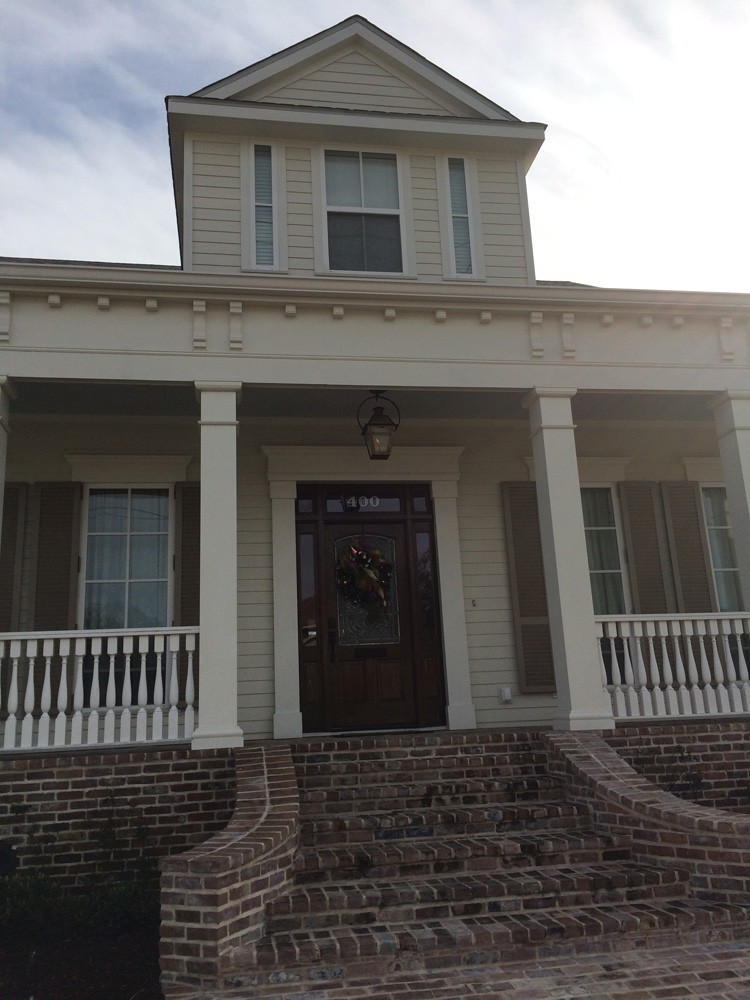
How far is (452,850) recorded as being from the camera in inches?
173

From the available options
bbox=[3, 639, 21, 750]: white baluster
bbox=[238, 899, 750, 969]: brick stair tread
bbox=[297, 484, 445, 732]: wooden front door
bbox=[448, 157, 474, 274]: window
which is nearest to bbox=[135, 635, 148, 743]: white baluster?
bbox=[3, 639, 21, 750]: white baluster

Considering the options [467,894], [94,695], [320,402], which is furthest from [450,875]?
[320,402]

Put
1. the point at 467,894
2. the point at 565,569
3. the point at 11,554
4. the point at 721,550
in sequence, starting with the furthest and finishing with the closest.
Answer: the point at 721,550 → the point at 11,554 → the point at 565,569 → the point at 467,894

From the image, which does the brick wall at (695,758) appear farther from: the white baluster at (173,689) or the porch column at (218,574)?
the white baluster at (173,689)

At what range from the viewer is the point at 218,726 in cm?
542

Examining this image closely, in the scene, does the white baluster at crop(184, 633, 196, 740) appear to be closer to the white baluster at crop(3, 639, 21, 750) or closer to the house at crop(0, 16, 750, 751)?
the house at crop(0, 16, 750, 751)

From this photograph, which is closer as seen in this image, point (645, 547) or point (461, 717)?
point (461, 717)

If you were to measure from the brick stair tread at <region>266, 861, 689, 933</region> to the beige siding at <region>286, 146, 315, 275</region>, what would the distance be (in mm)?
Answer: 5272

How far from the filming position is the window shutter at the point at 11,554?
663cm

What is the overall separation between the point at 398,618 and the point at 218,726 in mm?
2469

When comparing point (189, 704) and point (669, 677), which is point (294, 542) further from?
point (669, 677)

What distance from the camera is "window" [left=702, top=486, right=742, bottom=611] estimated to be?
8070mm

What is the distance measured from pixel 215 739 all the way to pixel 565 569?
2.98 m

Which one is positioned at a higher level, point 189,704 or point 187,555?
point 187,555
